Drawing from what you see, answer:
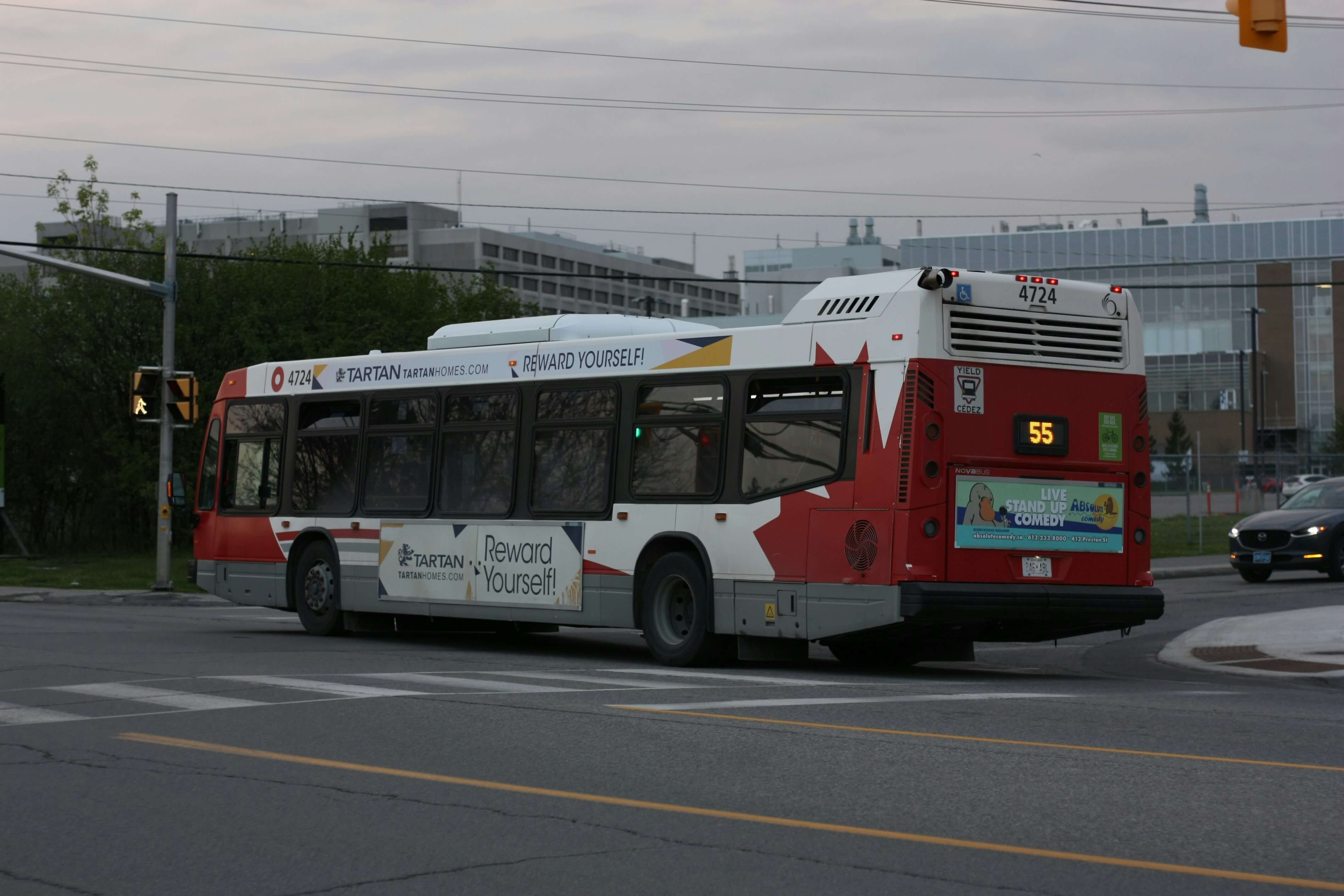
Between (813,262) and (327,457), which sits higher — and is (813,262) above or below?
above

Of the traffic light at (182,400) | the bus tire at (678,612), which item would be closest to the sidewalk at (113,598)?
the traffic light at (182,400)

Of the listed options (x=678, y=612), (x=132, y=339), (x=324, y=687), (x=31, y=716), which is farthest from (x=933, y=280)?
(x=132, y=339)

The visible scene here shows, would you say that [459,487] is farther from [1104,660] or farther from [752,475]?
[1104,660]

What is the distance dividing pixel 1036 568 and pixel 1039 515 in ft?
1.45

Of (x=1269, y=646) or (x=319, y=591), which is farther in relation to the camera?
(x=319, y=591)

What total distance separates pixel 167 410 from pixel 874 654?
16.6m

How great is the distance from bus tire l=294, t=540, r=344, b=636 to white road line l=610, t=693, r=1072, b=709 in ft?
26.7

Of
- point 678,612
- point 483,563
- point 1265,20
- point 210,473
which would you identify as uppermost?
point 1265,20

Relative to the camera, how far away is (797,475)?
13.6 meters

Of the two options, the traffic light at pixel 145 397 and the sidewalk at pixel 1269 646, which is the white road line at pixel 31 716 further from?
the traffic light at pixel 145 397

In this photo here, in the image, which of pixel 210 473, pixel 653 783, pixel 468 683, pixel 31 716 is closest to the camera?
pixel 653 783

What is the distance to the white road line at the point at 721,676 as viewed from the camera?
502 inches

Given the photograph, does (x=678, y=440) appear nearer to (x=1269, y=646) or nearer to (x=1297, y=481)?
(x=1269, y=646)

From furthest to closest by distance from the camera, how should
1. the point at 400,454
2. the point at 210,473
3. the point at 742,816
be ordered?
the point at 210,473
the point at 400,454
the point at 742,816
